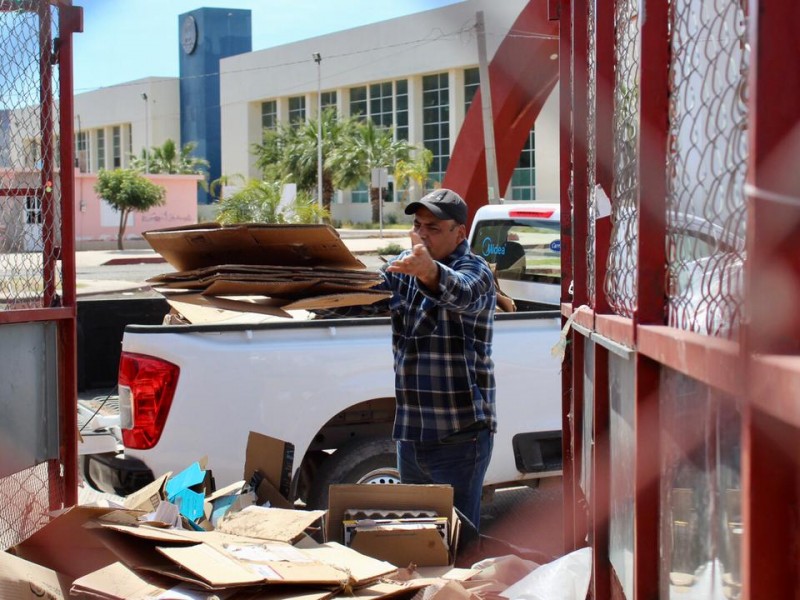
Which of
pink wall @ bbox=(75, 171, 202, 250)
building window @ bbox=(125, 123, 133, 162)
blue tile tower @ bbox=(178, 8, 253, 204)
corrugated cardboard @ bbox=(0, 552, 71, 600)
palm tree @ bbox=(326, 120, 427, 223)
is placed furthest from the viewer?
building window @ bbox=(125, 123, 133, 162)

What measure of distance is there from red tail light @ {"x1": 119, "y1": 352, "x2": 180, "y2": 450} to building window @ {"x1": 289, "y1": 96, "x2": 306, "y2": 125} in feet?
202

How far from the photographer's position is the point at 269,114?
70.1 meters

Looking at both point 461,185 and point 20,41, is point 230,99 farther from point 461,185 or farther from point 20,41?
point 20,41

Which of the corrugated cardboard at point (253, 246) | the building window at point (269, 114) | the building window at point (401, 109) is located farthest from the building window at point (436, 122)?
the corrugated cardboard at point (253, 246)

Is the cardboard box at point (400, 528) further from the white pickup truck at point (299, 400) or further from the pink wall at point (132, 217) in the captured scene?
the pink wall at point (132, 217)

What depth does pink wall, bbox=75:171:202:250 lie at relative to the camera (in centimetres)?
4434

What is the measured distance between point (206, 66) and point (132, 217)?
40.5 meters

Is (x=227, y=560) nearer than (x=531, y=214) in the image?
Yes

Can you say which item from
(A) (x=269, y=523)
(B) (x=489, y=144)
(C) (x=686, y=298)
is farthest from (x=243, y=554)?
(B) (x=489, y=144)

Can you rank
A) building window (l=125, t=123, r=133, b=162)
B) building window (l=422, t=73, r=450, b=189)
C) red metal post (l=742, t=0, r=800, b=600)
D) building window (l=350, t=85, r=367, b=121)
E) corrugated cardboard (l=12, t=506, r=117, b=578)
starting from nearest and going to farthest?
red metal post (l=742, t=0, r=800, b=600) → corrugated cardboard (l=12, t=506, r=117, b=578) → building window (l=422, t=73, r=450, b=189) → building window (l=350, t=85, r=367, b=121) → building window (l=125, t=123, r=133, b=162)

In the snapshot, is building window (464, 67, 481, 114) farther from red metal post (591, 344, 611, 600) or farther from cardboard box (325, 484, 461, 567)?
red metal post (591, 344, 611, 600)

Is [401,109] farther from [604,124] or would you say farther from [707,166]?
[707,166]

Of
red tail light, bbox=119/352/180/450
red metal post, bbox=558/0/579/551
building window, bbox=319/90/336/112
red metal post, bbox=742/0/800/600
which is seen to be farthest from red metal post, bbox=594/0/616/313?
building window, bbox=319/90/336/112

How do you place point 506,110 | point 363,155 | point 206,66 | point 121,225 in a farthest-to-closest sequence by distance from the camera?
point 206,66
point 363,155
point 121,225
point 506,110
